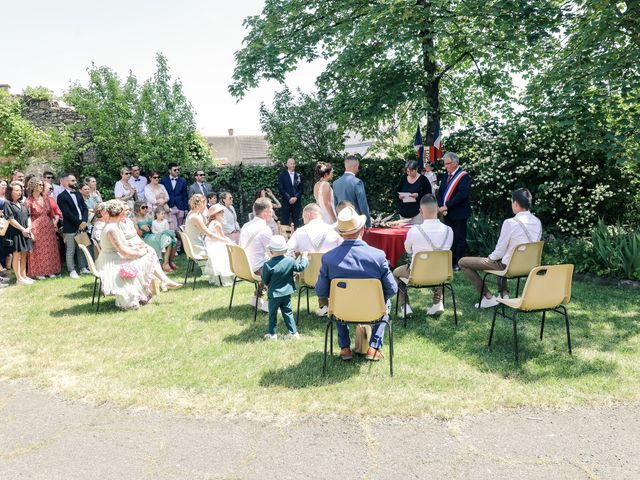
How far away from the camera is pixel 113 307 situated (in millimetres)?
7621

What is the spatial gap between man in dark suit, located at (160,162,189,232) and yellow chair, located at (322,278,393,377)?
8220 mm

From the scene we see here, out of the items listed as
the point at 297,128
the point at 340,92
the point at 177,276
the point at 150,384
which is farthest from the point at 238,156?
the point at 150,384

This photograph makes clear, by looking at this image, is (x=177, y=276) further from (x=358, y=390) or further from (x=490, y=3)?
(x=490, y=3)

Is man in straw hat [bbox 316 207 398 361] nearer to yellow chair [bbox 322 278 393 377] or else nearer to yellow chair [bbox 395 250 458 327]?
yellow chair [bbox 322 278 393 377]

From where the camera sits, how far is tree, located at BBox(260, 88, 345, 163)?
15.5 metres

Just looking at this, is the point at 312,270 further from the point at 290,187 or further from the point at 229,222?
the point at 290,187

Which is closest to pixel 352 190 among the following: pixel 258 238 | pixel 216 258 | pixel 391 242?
pixel 391 242

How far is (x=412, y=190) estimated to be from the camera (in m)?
9.11

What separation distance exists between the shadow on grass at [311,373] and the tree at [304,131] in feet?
33.2

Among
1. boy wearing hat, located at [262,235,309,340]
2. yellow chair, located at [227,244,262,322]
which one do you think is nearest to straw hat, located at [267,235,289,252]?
boy wearing hat, located at [262,235,309,340]

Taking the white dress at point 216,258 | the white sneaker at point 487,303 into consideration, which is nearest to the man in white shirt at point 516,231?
the white sneaker at point 487,303

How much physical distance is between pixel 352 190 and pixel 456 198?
6.08 feet

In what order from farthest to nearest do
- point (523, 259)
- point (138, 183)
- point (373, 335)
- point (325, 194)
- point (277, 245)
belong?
point (138, 183) < point (325, 194) < point (523, 259) < point (277, 245) < point (373, 335)

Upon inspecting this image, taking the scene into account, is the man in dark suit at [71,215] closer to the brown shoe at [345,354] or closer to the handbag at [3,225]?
the handbag at [3,225]
